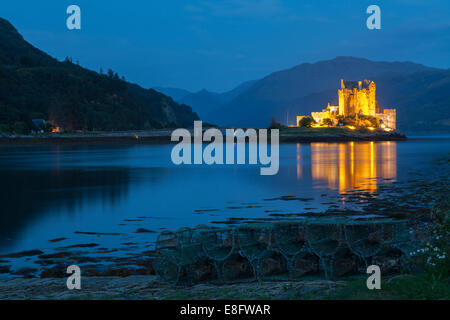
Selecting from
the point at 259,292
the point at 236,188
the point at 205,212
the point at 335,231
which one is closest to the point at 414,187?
the point at 236,188

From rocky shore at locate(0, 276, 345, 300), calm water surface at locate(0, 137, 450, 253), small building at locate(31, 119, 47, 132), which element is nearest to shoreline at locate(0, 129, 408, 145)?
small building at locate(31, 119, 47, 132)

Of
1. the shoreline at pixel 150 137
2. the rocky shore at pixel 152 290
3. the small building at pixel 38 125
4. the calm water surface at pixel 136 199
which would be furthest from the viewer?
the small building at pixel 38 125

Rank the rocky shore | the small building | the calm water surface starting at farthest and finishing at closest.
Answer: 1. the small building
2. the calm water surface
3. the rocky shore

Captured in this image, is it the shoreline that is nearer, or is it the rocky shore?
the rocky shore

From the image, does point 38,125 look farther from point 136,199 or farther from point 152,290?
point 152,290

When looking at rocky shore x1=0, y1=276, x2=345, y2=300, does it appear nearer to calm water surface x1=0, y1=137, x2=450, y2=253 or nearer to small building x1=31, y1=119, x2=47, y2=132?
calm water surface x1=0, y1=137, x2=450, y2=253

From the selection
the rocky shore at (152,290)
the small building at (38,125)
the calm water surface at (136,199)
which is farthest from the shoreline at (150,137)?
the rocky shore at (152,290)

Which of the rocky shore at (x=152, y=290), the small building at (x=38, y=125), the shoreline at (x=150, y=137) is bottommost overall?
the rocky shore at (x=152, y=290)

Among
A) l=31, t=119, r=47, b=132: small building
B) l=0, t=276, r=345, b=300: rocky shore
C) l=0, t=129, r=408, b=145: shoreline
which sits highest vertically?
l=31, t=119, r=47, b=132: small building

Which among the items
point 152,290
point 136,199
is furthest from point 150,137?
point 152,290

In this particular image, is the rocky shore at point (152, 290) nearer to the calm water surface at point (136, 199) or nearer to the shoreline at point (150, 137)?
the calm water surface at point (136, 199)

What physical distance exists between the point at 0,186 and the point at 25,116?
126912 millimetres

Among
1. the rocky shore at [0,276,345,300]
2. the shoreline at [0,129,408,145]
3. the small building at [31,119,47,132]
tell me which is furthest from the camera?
the small building at [31,119,47,132]

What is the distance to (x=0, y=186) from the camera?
147 ft
